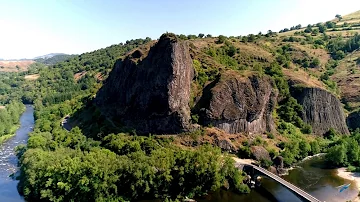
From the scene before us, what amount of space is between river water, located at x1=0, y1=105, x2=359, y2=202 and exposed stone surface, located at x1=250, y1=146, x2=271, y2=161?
672 centimetres

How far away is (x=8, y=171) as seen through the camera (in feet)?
276

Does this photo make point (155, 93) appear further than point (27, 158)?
Yes

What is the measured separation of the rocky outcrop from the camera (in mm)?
119188

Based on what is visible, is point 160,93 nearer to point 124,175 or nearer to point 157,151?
point 157,151

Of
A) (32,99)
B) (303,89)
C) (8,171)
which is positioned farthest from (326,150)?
(32,99)

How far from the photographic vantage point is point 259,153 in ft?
283

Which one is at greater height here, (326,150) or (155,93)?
(155,93)

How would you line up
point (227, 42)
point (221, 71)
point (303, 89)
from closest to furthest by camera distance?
1. point (221, 71)
2. point (303, 89)
3. point (227, 42)

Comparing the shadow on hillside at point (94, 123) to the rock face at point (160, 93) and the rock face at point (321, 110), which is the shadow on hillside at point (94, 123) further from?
the rock face at point (321, 110)

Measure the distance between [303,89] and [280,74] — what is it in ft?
34.3

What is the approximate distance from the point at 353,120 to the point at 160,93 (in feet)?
249

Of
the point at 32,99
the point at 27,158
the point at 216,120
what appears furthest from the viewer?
the point at 32,99

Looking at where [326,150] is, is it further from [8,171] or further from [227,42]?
[8,171]

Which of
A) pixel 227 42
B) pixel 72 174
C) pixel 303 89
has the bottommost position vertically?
pixel 72 174
